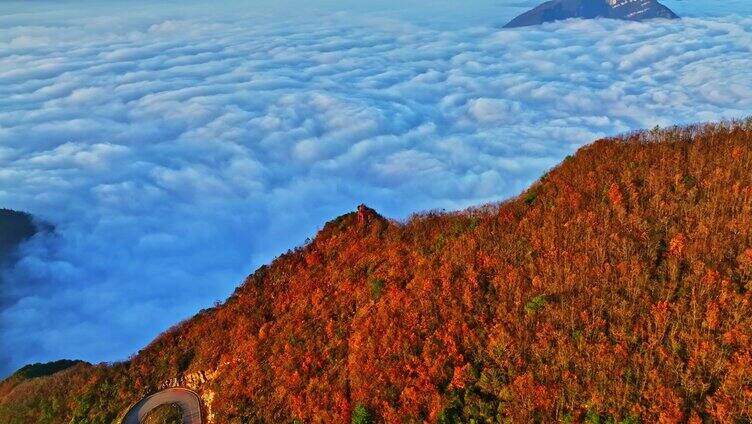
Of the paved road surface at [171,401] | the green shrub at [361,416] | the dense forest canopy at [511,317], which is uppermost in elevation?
the dense forest canopy at [511,317]

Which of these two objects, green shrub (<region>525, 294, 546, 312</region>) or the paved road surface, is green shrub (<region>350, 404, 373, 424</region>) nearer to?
green shrub (<region>525, 294, 546, 312</region>)

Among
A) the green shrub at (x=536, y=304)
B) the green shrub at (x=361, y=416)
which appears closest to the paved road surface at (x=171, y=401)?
the green shrub at (x=361, y=416)

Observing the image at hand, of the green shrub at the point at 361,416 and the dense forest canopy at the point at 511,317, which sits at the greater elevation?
the dense forest canopy at the point at 511,317

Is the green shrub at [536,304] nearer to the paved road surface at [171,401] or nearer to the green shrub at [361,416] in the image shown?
the green shrub at [361,416]

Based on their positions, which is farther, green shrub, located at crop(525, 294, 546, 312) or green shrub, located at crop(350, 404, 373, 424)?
green shrub, located at crop(525, 294, 546, 312)

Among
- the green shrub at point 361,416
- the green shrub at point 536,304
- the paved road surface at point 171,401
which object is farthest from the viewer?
the paved road surface at point 171,401

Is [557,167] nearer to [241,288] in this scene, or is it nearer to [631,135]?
[631,135]

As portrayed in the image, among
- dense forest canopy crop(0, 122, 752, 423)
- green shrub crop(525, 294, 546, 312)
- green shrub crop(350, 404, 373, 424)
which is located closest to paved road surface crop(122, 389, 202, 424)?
dense forest canopy crop(0, 122, 752, 423)
